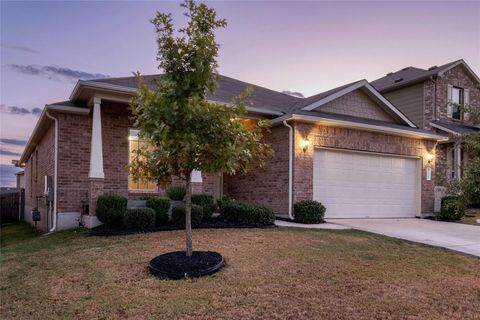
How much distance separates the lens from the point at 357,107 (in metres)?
13.4

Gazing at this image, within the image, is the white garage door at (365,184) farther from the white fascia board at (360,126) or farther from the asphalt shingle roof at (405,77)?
the asphalt shingle roof at (405,77)

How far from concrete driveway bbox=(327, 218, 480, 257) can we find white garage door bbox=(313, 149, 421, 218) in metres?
0.66

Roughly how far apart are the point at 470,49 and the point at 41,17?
19.4 m

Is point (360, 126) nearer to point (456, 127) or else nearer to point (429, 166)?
point (429, 166)

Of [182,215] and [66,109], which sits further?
[66,109]

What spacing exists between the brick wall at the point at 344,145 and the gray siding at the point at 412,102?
15.9ft

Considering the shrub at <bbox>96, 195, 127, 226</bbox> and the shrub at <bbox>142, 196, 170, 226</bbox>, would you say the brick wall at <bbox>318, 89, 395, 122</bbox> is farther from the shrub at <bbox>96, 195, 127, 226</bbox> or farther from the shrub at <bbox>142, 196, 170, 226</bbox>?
the shrub at <bbox>96, 195, 127, 226</bbox>

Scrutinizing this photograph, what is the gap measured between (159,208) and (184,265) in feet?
13.2

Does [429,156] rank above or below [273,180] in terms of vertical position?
above

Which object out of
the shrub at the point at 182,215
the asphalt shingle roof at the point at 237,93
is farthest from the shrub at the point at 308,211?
Answer: the asphalt shingle roof at the point at 237,93

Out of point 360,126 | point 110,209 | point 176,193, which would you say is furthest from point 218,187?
point 360,126

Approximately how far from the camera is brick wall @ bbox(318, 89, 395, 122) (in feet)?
42.4

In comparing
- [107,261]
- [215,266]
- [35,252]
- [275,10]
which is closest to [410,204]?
[275,10]

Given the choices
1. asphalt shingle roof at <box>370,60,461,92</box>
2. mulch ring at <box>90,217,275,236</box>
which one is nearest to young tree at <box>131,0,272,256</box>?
mulch ring at <box>90,217,275,236</box>
